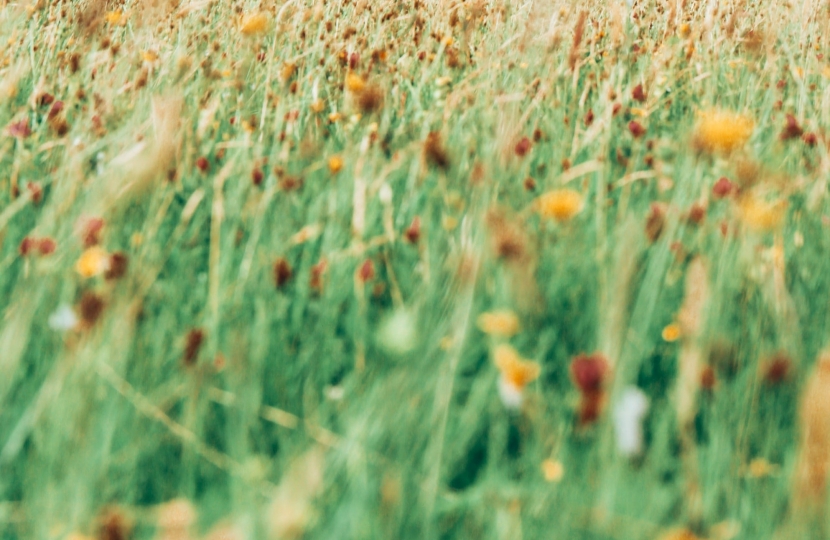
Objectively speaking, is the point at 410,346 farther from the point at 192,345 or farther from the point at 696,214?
the point at 696,214

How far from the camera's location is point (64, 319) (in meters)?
1.07

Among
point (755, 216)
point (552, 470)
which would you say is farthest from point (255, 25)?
point (552, 470)

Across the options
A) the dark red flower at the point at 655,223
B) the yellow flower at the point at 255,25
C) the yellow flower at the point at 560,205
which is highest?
the yellow flower at the point at 255,25

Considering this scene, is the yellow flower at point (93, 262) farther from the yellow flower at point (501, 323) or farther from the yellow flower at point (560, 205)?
the yellow flower at point (560, 205)

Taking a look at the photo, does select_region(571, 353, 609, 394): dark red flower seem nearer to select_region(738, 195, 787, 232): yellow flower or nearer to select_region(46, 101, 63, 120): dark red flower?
select_region(738, 195, 787, 232): yellow flower

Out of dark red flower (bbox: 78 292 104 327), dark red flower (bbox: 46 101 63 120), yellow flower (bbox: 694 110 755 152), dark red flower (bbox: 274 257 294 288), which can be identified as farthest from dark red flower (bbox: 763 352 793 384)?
dark red flower (bbox: 46 101 63 120)

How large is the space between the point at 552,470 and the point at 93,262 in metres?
0.71

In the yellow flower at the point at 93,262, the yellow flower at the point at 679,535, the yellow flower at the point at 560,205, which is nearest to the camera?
the yellow flower at the point at 679,535

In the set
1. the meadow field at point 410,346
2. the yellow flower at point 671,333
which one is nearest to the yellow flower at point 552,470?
the meadow field at point 410,346

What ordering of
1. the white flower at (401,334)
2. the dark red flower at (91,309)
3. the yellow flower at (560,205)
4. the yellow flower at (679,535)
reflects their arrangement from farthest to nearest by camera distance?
the yellow flower at (560,205) < the white flower at (401,334) < the dark red flower at (91,309) < the yellow flower at (679,535)

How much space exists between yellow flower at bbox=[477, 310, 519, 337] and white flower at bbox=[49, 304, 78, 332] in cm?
56

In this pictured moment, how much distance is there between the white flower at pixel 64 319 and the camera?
107 cm

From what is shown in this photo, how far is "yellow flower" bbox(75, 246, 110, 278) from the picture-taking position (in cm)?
112

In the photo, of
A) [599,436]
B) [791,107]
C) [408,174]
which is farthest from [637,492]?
[791,107]
